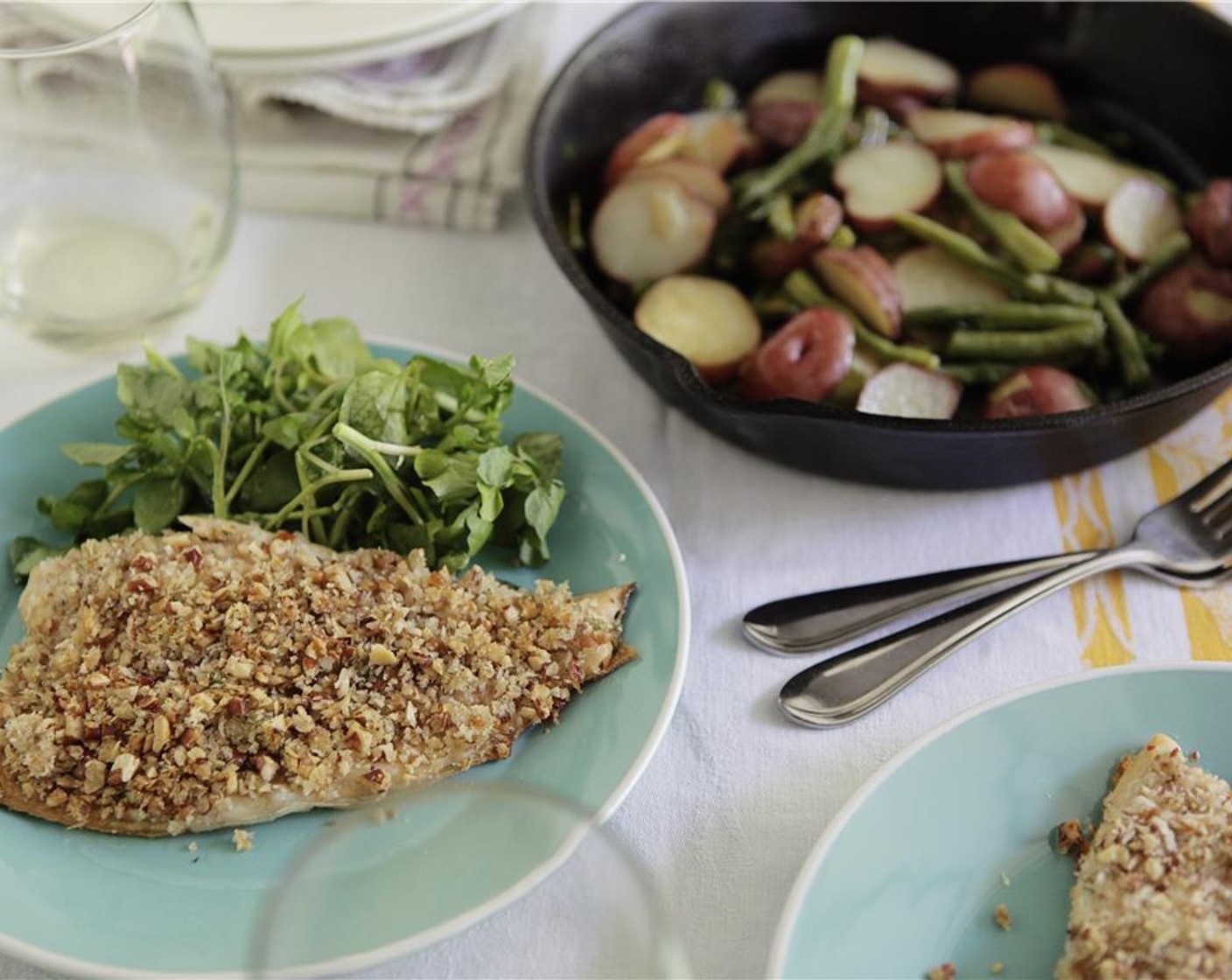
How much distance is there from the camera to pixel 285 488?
1.51m

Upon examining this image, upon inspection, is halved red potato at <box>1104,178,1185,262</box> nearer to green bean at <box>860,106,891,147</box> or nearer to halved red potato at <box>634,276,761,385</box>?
green bean at <box>860,106,891,147</box>

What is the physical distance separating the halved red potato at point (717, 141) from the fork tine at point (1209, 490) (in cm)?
78

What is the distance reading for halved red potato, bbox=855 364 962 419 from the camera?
161 cm

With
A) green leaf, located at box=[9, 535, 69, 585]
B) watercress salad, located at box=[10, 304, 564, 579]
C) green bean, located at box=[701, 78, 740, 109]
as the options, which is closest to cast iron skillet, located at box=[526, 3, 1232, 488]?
green bean, located at box=[701, 78, 740, 109]

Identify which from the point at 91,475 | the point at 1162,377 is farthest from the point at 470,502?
the point at 1162,377

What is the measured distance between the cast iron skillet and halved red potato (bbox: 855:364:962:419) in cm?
9

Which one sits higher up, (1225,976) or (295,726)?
(1225,976)

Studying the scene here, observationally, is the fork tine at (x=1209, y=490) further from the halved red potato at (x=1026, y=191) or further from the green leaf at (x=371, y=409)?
the green leaf at (x=371, y=409)

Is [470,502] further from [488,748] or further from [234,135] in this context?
[234,135]

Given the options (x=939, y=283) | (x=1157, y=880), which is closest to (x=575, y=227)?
(x=939, y=283)

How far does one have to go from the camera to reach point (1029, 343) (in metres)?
1.66

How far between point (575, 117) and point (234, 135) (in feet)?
1.66

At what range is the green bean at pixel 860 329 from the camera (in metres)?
1.65

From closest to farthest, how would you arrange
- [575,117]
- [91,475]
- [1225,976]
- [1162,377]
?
1. [1225,976]
2. [91,475]
3. [1162,377]
4. [575,117]
